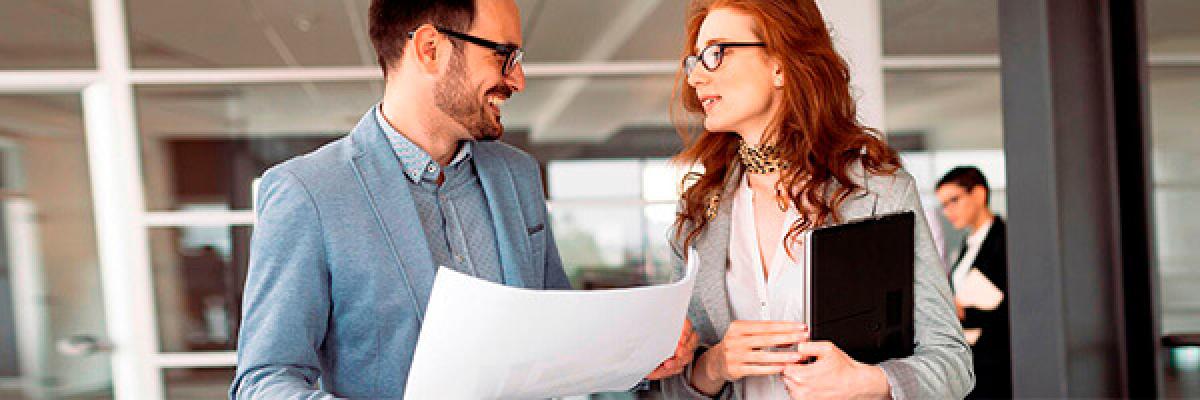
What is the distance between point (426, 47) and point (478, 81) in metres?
0.10

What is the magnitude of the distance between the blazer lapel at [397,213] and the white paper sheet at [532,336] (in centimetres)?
26

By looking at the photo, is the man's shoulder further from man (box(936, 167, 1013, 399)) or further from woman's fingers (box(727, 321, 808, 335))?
man (box(936, 167, 1013, 399))

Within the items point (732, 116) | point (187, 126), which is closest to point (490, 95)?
point (732, 116)

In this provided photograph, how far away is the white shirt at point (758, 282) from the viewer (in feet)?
5.25

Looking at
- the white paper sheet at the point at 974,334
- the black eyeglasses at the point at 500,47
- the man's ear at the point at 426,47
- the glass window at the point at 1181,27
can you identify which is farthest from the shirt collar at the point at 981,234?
the man's ear at the point at 426,47

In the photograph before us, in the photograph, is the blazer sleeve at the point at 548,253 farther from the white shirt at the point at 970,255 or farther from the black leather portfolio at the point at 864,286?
the white shirt at the point at 970,255

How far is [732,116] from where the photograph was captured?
1.62m

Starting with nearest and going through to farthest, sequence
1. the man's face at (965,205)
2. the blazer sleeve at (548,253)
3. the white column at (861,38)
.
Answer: the blazer sleeve at (548,253)
the white column at (861,38)
the man's face at (965,205)

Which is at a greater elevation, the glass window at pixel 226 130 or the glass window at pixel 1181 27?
the glass window at pixel 1181 27

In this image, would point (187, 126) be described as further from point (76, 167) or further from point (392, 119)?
point (392, 119)

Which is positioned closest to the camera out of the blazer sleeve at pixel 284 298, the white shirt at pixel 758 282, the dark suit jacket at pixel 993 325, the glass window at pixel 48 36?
the blazer sleeve at pixel 284 298

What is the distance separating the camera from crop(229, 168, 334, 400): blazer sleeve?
1.35m

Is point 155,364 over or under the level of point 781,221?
under

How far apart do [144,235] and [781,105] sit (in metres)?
2.45
